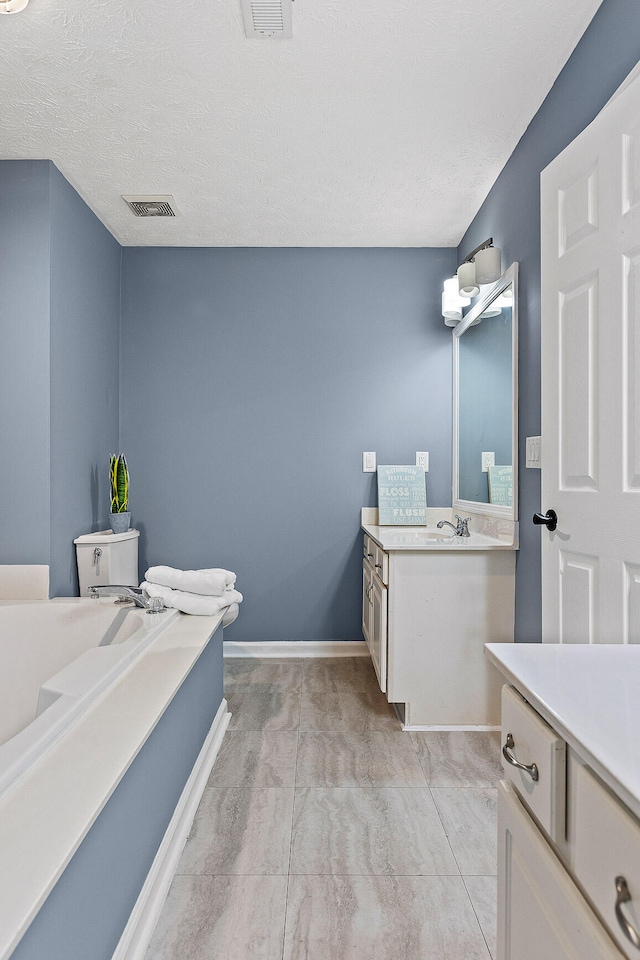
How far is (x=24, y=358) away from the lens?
7.88 feet

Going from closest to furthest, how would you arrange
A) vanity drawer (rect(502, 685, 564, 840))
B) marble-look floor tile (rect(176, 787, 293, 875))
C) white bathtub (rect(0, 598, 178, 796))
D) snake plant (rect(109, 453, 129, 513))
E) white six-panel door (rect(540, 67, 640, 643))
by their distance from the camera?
vanity drawer (rect(502, 685, 564, 840)) < white six-panel door (rect(540, 67, 640, 643)) < marble-look floor tile (rect(176, 787, 293, 875)) < white bathtub (rect(0, 598, 178, 796)) < snake plant (rect(109, 453, 129, 513))

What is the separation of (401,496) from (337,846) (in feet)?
6.37

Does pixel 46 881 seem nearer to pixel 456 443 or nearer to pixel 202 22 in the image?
pixel 202 22

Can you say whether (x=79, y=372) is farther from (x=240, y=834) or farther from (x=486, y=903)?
(x=486, y=903)

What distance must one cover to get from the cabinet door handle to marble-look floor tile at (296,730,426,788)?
1554 millimetres

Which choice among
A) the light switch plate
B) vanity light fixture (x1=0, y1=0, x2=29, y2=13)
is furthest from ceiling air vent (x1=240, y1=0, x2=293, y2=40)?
the light switch plate

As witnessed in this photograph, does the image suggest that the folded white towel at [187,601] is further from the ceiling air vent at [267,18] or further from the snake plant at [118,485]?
the ceiling air vent at [267,18]

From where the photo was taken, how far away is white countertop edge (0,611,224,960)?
0.75 m

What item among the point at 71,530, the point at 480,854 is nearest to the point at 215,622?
the point at 71,530

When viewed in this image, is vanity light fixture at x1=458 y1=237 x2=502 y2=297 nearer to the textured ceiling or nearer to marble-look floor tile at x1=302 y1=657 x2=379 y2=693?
the textured ceiling

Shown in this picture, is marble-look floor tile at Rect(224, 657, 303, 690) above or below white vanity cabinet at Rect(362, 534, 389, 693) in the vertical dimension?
below

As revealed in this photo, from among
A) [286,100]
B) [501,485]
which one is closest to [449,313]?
[501,485]

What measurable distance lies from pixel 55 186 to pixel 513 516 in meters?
2.37

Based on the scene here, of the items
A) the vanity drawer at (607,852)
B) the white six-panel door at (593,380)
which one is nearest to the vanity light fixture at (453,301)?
the white six-panel door at (593,380)
